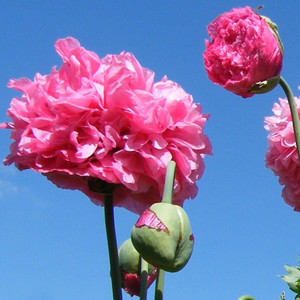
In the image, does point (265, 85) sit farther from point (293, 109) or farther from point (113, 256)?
point (113, 256)

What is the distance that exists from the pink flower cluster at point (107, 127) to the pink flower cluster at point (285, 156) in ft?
1.22

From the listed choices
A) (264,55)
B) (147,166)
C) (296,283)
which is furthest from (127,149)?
(296,283)

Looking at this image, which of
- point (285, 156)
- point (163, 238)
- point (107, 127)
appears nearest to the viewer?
point (163, 238)

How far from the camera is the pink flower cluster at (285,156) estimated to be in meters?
1.89

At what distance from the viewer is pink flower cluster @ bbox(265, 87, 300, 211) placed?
189cm

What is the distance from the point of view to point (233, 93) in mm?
1589

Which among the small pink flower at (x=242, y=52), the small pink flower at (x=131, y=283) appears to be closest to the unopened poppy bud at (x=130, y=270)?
the small pink flower at (x=131, y=283)

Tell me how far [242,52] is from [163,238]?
1.46ft

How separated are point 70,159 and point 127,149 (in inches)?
4.1

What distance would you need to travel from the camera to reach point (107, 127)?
1492 mm

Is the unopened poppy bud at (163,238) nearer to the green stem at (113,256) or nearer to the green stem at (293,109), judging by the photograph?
the green stem at (113,256)

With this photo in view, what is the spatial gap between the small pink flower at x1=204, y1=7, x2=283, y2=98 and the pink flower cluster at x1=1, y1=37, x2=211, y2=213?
3.4 inches

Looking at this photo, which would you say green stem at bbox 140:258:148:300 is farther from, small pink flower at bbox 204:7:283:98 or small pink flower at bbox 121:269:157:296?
small pink flower at bbox 204:7:283:98

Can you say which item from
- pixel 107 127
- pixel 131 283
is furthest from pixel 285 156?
pixel 107 127
